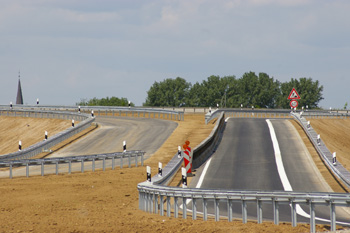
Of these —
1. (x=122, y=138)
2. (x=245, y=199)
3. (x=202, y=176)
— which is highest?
(x=245, y=199)

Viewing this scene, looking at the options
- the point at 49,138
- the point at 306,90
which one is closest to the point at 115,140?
the point at 49,138

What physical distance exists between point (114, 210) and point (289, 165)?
14.5 m

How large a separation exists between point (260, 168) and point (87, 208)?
12.9 metres

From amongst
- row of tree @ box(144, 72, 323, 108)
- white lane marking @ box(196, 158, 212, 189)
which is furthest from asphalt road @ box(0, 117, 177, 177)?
row of tree @ box(144, 72, 323, 108)

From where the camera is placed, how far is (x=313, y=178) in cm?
2798

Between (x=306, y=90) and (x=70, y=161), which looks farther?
(x=306, y=90)

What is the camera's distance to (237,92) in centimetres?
15438

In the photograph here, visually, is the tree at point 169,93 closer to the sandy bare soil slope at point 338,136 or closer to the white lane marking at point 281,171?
the sandy bare soil slope at point 338,136

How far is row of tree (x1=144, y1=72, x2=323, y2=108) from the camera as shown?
14938 cm

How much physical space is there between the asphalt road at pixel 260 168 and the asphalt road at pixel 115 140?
16.2ft

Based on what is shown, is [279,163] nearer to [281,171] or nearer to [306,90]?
[281,171]

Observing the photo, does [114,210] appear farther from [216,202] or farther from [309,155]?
[309,155]

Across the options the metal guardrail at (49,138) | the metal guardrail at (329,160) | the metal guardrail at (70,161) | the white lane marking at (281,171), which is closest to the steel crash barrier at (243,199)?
the white lane marking at (281,171)

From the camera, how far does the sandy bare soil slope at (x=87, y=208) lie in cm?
1565
